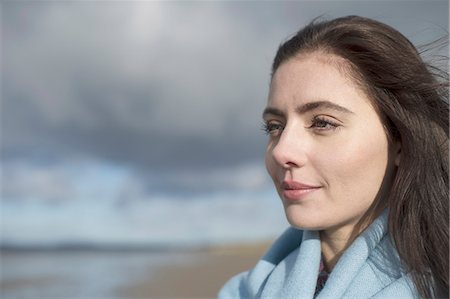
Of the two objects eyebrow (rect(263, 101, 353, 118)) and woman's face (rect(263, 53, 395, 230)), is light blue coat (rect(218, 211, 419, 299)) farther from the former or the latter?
eyebrow (rect(263, 101, 353, 118))

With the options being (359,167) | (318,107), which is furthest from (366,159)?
(318,107)

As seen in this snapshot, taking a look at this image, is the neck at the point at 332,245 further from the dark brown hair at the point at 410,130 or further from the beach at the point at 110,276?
the beach at the point at 110,276

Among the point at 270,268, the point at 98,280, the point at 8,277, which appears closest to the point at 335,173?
the point at 270,268

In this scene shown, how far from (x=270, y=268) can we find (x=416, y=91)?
99cm

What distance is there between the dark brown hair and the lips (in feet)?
→ 0.95

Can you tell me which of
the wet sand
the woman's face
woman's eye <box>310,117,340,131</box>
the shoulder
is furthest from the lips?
the wet sand

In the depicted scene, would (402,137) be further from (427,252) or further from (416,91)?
(427,252)

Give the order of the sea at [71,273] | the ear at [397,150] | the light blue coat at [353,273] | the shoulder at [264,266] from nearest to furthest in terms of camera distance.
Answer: the light blue coat at [353,273] < the ear at [397,150] < the shoulder at [264,266] < the sea at [71,273]

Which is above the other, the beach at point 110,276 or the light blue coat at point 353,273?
the beach at point 110,276

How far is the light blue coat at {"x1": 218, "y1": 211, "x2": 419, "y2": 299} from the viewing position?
6.23 ft

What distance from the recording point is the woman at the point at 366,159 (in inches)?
75.5

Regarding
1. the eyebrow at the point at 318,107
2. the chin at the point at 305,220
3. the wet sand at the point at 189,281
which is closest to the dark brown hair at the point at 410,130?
the eyebrow at the point at 318,107

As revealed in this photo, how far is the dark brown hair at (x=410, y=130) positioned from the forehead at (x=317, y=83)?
33mm

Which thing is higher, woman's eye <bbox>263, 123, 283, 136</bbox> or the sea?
the sea
